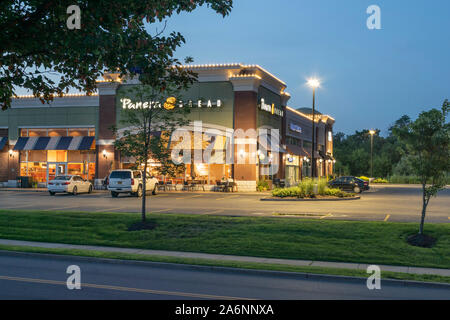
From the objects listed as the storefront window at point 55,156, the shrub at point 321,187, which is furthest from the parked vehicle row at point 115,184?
the shrub at point 321,187

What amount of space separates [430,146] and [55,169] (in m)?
42.0

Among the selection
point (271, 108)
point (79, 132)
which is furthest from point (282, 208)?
point (79, 132)

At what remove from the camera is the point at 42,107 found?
49.6m

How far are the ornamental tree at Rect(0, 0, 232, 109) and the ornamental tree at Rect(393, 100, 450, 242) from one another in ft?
24.8

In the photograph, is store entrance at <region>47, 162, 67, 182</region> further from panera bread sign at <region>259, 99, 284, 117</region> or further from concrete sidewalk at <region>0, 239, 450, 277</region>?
concrete sidewalk at <region>0, 239, 450, 277</region>

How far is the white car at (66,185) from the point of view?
3672 cm

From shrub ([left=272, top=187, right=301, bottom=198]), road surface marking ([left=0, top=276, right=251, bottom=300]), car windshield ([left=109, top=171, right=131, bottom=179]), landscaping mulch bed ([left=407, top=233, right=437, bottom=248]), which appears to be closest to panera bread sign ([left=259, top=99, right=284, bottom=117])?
shrub ([left=272, top=187, right=301, bottom=198])

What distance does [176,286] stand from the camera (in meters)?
9.49

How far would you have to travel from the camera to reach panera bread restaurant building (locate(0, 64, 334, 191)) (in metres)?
42.5

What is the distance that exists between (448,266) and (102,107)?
132ft

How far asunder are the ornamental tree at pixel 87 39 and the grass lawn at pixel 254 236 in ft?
21.6

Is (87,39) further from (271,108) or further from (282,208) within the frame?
(271,108)
